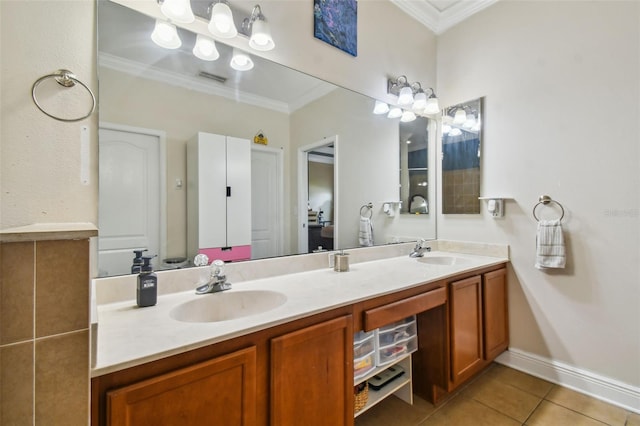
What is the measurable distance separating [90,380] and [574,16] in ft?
9.94

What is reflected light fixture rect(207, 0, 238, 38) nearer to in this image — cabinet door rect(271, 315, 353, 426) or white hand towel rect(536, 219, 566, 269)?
cabinet door rect(271, 315, 353, 426)

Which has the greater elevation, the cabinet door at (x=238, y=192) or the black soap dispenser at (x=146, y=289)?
the cabinet door at (x=238, y=192)

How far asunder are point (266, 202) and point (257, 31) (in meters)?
0.89

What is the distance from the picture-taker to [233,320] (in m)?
0.96

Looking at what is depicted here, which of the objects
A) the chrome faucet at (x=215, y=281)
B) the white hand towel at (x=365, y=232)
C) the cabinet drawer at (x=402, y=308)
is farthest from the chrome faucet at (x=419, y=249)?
the chrome faucet at (x=215, y=281)

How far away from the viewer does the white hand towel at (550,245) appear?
1.83 m

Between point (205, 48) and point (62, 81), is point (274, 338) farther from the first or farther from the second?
point (205, 48)

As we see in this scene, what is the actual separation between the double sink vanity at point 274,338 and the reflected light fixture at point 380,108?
1.17 metres

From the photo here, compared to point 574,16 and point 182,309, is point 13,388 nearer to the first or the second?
point 182,309

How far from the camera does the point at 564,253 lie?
1826mm

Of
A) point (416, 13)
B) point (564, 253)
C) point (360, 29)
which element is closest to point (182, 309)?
point (360, 29)

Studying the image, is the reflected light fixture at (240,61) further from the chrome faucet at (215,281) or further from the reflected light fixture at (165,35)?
the chrome faucet at (215,281)

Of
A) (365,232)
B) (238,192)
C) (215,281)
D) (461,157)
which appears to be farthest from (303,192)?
(461,157)

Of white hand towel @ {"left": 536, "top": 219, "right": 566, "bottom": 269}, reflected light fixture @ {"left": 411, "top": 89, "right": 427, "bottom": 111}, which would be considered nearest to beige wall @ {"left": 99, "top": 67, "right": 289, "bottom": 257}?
reflected light fixture @ {"left": 411, "top": 89, "right": 427, "bottom": 111}
